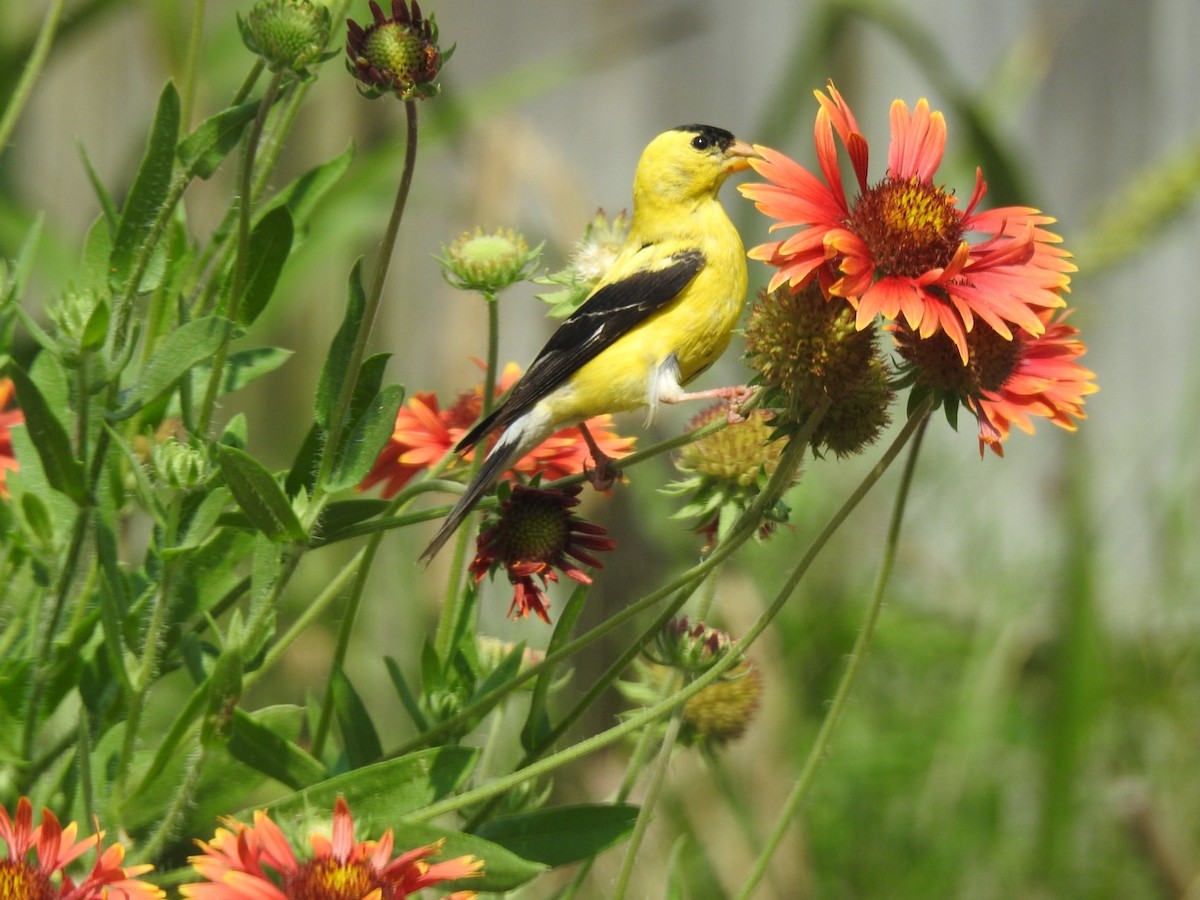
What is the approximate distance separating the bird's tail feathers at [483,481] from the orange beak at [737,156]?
0.48 metres

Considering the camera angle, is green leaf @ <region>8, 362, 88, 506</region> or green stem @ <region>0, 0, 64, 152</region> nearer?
green leaf @ <region>8, 362, 88, 506</region>

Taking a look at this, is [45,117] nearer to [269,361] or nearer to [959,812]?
[959,812]

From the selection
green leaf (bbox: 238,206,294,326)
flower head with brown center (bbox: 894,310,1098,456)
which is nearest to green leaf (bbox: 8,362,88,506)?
green leaf (bbox: 238,206,294,326)

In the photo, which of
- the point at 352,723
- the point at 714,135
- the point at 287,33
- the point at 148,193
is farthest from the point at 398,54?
the point at 714,135

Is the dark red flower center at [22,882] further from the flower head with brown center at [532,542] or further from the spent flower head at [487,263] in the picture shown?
the spent flower head at [487,263]

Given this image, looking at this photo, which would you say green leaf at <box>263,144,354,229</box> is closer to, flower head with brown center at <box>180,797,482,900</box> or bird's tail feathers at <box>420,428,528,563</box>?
bird's tail feathers at <box>420,428,528,563</box>

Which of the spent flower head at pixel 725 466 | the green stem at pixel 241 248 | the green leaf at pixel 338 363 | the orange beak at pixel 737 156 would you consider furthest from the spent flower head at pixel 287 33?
the orange beak at pixel 737 156

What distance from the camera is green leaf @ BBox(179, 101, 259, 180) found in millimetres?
832

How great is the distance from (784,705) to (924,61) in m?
1.15

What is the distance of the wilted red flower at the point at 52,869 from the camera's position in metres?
0.62

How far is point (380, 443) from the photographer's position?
810 millimetres

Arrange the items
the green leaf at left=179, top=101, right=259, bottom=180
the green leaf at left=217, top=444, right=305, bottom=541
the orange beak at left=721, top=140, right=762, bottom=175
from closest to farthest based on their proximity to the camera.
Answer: the green leaf at left=217, top=444, right=305, bottom=541, the green leaf at left=179, top=101, right=259, bottom=180, the orange beak at left=721, top=140, right=762, bottom=175

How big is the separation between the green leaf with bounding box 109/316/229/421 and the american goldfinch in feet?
0.85

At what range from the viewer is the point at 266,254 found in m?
0.86
